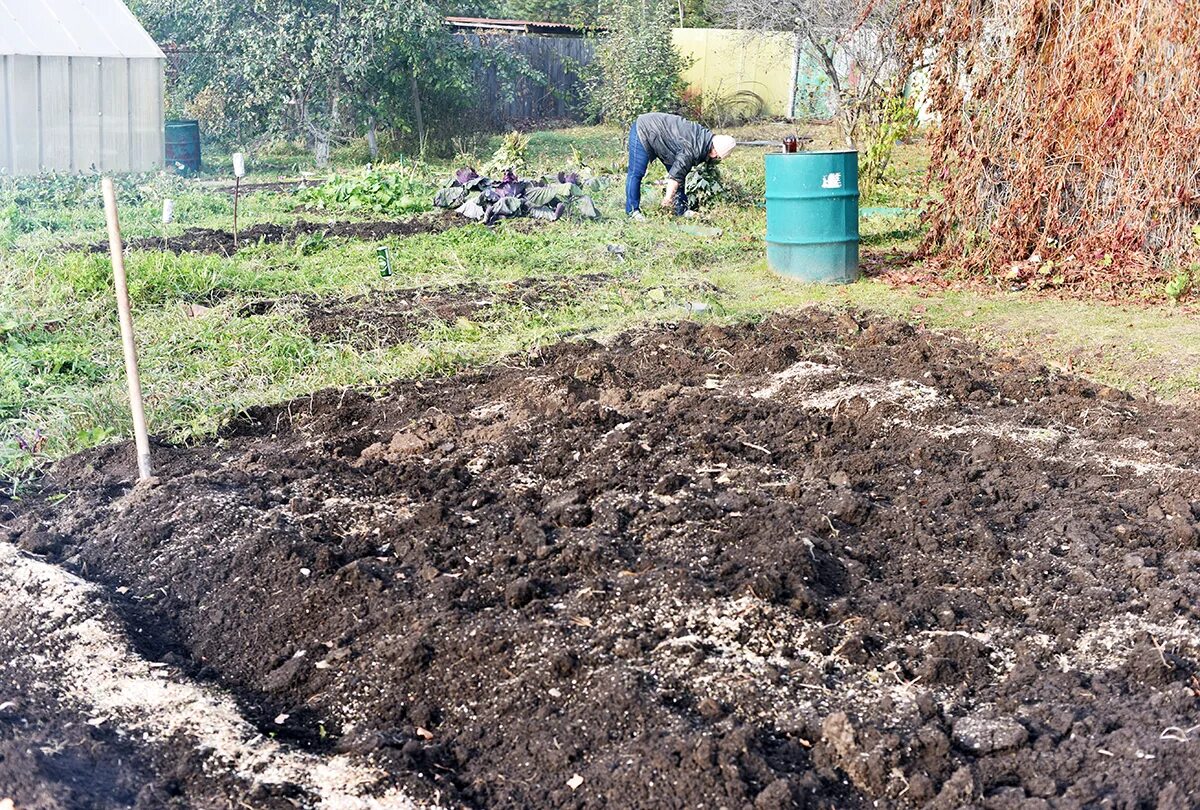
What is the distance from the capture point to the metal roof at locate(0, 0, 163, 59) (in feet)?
51.1

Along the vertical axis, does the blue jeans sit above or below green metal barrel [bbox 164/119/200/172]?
below

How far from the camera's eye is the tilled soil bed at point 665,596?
2826mm

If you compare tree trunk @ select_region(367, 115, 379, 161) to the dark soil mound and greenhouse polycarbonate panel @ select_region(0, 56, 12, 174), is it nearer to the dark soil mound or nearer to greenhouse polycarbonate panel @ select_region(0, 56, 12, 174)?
greenhouse polycarbonate panel @ select_region(0, 56, 12, 174)

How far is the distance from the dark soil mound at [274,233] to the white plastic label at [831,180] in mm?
4303

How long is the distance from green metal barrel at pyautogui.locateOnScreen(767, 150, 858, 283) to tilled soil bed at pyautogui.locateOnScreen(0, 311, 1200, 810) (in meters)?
3.04

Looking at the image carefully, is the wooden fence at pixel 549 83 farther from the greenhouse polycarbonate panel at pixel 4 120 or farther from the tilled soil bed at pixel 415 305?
the tilled soil bed at pixel 415 305

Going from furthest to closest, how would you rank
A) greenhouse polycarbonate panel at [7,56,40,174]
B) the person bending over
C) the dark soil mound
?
greenhouse polycarbonate panel at [7,56,40,174] < the person bending over < the dark soil mound

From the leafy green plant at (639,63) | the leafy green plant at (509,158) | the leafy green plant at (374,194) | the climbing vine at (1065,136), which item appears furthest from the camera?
the leafy green plant at (639,63)

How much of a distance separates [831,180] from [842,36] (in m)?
6.28

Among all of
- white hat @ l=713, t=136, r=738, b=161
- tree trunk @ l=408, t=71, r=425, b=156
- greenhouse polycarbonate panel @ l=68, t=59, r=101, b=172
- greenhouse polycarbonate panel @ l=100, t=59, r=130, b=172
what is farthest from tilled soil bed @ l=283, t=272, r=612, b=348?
tree trunk @ l=408, t=71, r=425, b=156

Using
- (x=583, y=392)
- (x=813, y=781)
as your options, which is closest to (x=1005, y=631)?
(x=813, y=781)

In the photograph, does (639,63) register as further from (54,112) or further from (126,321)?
(126,321)

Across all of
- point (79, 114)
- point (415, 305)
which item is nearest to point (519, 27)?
point (79, 114)

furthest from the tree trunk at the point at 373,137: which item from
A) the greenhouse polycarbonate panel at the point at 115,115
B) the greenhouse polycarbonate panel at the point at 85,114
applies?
the greenhouse polycarbonate panel at the point at 85,114
